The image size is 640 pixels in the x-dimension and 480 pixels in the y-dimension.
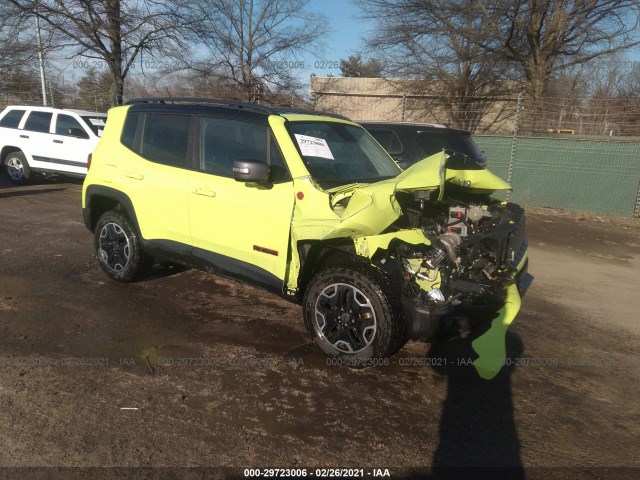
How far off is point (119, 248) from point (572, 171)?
404 inches

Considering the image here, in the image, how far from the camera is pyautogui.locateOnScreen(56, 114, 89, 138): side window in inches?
436

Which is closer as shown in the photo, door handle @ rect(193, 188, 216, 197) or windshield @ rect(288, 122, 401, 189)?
windshield @ rect(288, 122, 401, 189)

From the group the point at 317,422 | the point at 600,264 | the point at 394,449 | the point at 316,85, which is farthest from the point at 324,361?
the point at 316,85

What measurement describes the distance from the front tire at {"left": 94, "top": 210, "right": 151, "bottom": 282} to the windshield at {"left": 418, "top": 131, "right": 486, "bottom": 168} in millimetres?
4782

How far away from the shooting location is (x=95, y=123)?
11.5 m

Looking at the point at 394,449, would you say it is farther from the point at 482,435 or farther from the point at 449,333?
the point at 449,333

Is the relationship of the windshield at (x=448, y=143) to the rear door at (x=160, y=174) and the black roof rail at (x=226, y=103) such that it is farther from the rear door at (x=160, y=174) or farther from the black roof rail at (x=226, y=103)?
the rear door at (x=160, y=174)

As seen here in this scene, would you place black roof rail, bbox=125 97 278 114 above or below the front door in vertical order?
above

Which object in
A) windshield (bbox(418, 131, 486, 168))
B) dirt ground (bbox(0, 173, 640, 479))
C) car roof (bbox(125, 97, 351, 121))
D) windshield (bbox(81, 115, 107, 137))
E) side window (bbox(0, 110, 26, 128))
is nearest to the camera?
dirt ground (bbox(0, 173, 640, 479))

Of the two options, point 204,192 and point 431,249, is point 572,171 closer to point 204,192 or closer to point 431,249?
point 431,249

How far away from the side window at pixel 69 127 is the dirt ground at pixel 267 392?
6468mm

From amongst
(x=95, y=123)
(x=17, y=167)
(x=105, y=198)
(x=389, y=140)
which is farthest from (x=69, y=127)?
(x=389, y=140)

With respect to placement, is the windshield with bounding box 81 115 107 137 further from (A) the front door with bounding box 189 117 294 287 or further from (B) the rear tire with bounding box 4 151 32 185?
(A) the front door with bounding box 189 117 294 287

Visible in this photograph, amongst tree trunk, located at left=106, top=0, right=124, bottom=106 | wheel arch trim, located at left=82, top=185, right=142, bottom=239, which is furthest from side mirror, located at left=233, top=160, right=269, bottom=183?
tree trunk, located at left=106, top=0, right=124, bottom=106
